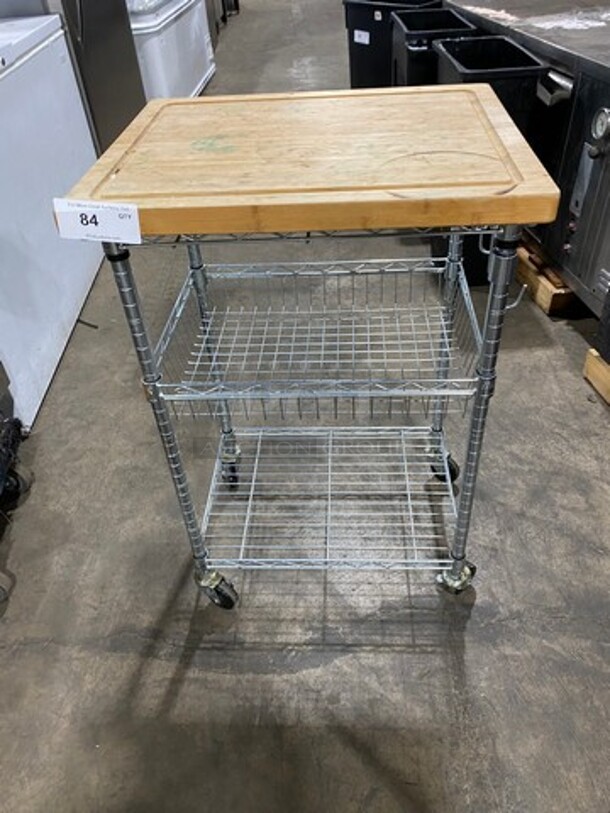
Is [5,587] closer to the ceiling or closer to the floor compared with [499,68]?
closer to the floor

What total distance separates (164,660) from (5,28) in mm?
2230

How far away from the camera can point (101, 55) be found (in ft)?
8.93

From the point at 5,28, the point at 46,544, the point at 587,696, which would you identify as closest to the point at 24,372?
the point at 46,544

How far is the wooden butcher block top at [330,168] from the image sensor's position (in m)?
0.82

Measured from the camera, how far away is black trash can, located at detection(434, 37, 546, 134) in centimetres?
204

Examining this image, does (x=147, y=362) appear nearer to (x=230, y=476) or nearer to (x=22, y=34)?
(x=230, y=476)

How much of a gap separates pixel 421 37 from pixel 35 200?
1690 millimetres

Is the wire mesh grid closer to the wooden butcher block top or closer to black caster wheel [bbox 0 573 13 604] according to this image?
the wooden butcher block top

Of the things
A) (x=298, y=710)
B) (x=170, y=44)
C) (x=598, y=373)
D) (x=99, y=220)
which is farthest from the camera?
(x=170, y=44)

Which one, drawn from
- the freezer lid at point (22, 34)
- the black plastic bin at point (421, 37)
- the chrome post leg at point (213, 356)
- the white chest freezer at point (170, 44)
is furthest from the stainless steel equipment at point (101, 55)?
the chrome post leg at point (213, 356)

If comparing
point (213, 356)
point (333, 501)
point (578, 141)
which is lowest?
point (333, 501)

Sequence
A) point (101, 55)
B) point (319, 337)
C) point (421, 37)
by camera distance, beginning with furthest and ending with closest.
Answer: point (101, 55)
point (421, 37)
point (319, 337)

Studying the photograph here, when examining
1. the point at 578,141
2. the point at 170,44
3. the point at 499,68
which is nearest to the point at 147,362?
the point at 578,141

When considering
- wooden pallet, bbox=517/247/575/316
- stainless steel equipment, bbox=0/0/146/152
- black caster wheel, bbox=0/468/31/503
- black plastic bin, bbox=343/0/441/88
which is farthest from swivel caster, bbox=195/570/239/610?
black plastic bin, bbox=343/0/441/88
